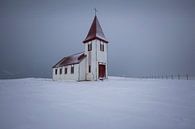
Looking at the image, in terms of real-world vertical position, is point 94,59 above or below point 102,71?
above

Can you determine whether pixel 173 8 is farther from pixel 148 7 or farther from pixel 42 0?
pixel 42 0

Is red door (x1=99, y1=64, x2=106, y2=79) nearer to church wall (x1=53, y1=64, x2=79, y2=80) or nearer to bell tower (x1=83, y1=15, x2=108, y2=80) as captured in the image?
bell tower (x1=83, y1=15, x2=108, y2=80)

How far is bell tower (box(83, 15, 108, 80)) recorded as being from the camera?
1988 cm

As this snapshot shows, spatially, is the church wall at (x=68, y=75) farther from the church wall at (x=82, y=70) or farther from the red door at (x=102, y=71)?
the red door at (x=102, y=71)

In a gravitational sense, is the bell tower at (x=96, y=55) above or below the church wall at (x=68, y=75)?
above

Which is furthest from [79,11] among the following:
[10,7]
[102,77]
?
[102,77]

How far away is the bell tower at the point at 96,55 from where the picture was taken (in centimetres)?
1988

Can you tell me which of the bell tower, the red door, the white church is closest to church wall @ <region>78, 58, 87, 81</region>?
the white church

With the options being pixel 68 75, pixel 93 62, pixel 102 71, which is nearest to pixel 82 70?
pixel 93 62

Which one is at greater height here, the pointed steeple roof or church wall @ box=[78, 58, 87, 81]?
the pointed steeple roof

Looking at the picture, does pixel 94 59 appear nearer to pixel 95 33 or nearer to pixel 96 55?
pixel 96 55

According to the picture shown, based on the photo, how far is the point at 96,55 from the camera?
1989cm

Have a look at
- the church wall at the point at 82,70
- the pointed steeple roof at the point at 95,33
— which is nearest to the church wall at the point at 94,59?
the church wall at the point at 82,70

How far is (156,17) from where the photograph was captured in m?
89.5
